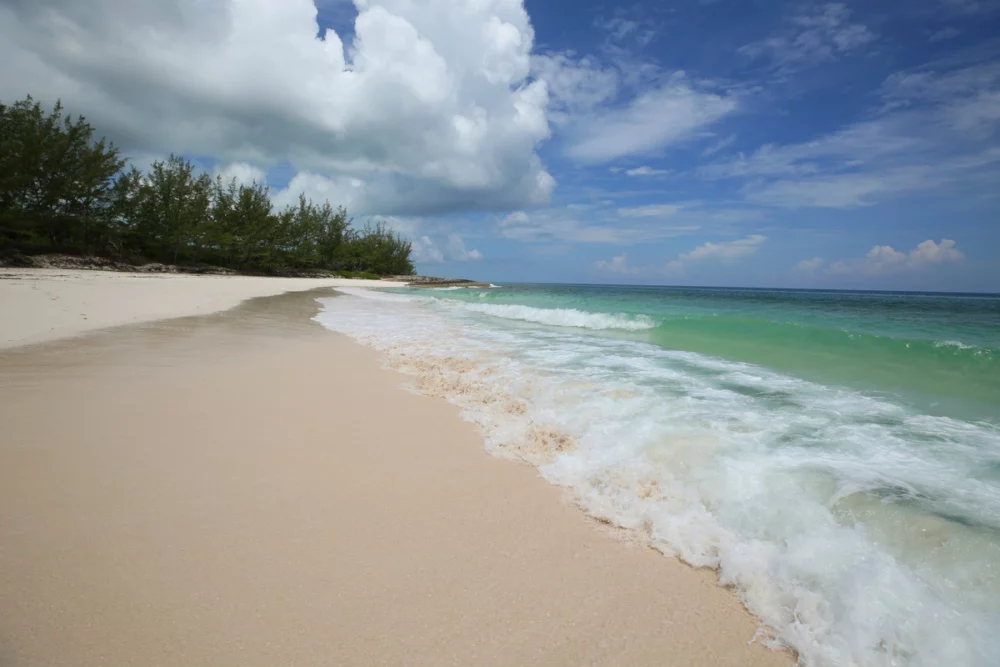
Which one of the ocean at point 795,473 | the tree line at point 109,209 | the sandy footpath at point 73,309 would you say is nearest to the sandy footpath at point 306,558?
the ocean at point 795,473

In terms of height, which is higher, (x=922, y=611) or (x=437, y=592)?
(x=922, y=611)

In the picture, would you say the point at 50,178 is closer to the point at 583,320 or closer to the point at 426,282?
the point at 583,320

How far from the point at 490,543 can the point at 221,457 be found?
2.05 metres

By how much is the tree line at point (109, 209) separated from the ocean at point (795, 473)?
35643 mm

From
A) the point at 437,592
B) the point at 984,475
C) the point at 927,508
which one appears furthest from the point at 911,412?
the point at 437,592

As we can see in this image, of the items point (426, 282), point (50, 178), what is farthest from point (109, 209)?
point (426, 282)

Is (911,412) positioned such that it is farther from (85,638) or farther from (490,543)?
(85,638)

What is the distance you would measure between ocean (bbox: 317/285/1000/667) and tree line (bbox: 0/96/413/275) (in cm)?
3564

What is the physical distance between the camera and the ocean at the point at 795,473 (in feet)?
5.68

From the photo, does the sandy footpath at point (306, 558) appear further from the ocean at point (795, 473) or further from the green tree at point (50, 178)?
the green tree at point (50, 178)

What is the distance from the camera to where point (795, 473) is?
9.64 feet

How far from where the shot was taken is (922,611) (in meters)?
1.69

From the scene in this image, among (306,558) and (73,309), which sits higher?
(73,309)

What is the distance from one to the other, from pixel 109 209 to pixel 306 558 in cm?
4309
